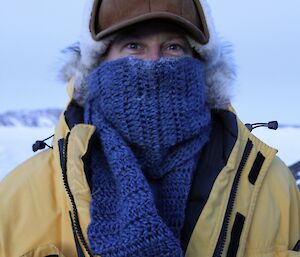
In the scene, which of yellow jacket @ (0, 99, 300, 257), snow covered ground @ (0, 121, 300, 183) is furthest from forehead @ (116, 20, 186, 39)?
snow covered ground @ (0, 121, 300, 183)

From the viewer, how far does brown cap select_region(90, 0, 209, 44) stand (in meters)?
1.03

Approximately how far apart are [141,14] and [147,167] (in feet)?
0.94

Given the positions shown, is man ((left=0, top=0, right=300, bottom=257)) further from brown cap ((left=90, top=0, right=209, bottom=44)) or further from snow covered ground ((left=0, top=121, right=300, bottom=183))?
snow covered ground ((left=0, top=121, right=300, bottom=183))

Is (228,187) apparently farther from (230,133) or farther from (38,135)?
(38,135)

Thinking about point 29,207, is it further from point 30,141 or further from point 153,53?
point 30,141

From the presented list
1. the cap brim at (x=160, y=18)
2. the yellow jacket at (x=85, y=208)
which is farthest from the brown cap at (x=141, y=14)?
the yellow jacket at (x=85, y=208)

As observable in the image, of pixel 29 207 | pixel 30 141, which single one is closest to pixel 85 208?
pixel 29 207

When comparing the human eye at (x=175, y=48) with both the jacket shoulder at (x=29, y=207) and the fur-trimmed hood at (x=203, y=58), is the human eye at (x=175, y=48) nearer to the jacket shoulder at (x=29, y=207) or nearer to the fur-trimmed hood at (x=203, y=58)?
the fur-trimmed hood at (x=203, y=58)

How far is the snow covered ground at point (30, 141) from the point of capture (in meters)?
1.90

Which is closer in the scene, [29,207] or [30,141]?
[29,207]

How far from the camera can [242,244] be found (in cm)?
96

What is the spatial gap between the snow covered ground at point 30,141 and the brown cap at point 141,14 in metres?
0.89

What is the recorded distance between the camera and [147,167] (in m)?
1.00

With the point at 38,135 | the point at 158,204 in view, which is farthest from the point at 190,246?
the point at 38,135
